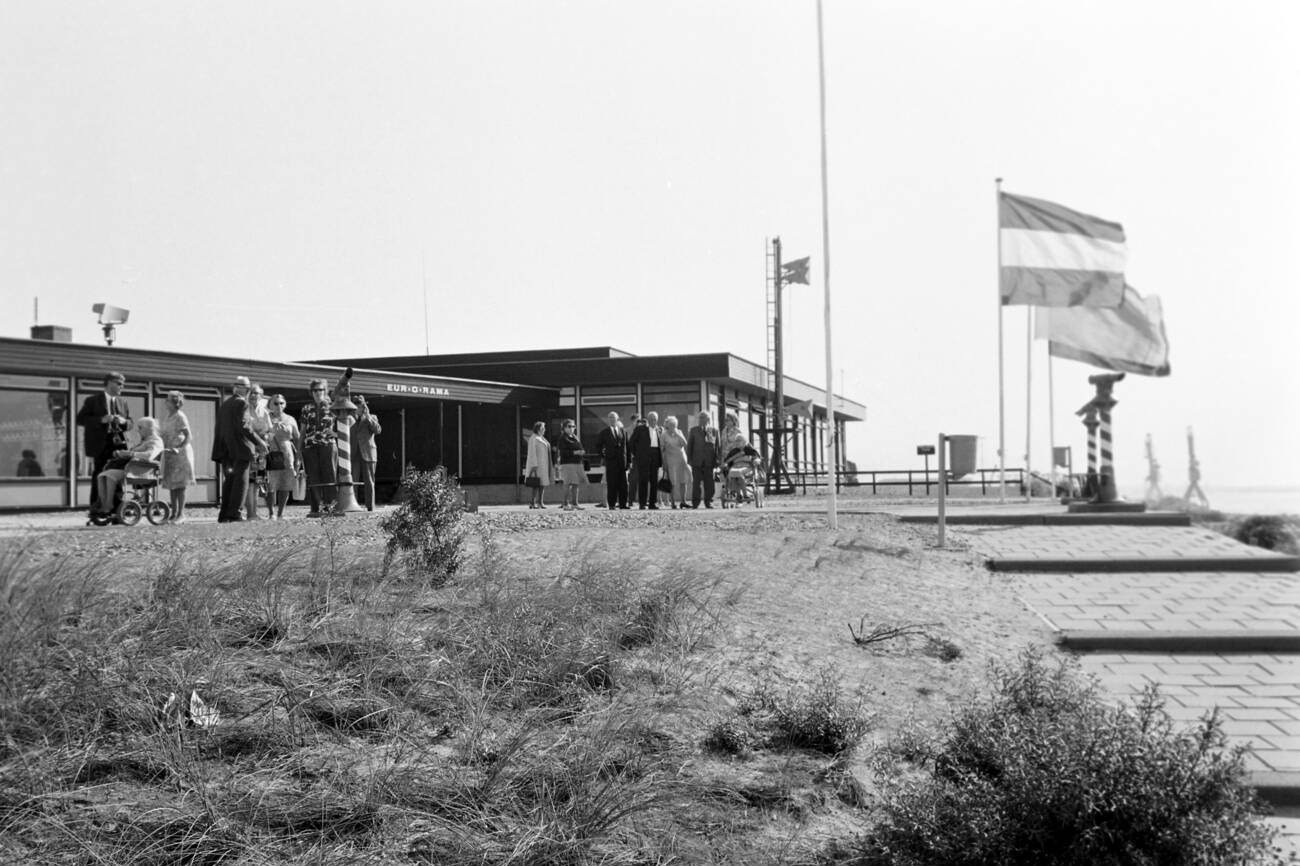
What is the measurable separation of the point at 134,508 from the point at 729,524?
6.84m

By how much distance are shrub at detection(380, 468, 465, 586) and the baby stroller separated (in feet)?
46.7

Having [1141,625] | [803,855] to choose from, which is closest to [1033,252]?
[1141,625]

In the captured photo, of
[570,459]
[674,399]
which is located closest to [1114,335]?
[570,459]

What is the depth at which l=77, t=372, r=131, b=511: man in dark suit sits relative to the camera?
13.4 metres

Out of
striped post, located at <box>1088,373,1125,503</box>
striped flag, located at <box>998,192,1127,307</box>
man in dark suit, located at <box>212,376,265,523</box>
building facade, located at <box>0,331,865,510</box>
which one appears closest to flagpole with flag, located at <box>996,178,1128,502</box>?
striped flag, located at <box>998,192,1127,307</box>

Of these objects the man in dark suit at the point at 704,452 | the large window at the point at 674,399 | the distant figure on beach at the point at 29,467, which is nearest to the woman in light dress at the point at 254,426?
the man in dark suit at the point at 704,452

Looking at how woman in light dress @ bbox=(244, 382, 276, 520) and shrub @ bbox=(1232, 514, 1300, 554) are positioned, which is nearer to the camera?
woman in light dress @ bbox=(244, 382, 276, 520)

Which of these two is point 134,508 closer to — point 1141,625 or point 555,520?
point 555,520

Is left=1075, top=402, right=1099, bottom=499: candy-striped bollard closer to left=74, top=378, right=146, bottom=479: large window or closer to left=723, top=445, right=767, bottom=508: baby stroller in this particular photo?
left=723, top=445, right=767, bottom=508: baby stroller

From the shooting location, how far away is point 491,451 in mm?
33250

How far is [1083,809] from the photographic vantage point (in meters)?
3.87

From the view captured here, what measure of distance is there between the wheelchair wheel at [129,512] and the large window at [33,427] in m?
9.22

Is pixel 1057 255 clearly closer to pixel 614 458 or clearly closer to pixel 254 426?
pixel 614 458

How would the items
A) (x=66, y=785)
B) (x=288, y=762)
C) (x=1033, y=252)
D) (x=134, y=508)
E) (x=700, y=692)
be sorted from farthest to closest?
1. (x=1033, y=252)
2. (x=134, y=508)
3. (x=700, y=692)
4. (x=288, y=762)
5. (x=66, y=785)
